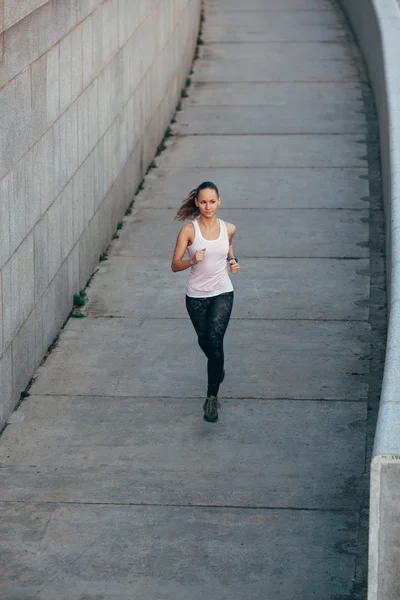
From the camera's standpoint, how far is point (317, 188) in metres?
12.8

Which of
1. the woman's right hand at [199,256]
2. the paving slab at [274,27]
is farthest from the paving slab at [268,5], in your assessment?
the woman's right hand at [199,256]

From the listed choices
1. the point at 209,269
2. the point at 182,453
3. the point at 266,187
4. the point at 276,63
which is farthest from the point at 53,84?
the point at 276,63

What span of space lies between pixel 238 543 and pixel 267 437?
4.26ft

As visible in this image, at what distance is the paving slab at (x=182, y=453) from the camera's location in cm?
→ 707

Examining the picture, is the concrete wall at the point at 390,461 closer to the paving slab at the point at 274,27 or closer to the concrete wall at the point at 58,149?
the concrete wall at the point at 58,149

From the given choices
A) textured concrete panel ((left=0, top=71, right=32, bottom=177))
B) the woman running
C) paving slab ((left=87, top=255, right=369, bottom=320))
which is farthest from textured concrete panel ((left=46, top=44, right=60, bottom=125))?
paving slab ((left=87, top=255, right=369, bottom=320))

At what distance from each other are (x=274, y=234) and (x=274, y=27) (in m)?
8.61

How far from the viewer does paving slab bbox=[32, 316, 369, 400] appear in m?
8.45

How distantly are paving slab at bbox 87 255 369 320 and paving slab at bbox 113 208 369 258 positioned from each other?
0.21 metres

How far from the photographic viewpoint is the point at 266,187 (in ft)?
42.3

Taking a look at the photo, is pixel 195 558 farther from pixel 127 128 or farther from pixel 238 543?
pixel 127 128

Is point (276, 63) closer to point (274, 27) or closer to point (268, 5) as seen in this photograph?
point (274, 27)

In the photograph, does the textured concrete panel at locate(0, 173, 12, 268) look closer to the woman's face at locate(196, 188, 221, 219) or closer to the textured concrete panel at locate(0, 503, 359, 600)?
the woman's face at locate(196, 188, 221, 219)

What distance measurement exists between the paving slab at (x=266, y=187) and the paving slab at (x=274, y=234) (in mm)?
247
